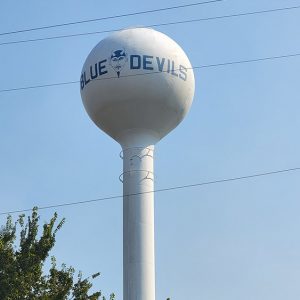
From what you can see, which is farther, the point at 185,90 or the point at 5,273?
the point at 185,90

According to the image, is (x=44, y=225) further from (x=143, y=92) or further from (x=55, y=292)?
(x=143, y=92)

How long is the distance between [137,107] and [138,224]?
12.9ft

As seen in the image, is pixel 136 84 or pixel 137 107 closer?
pixel 136 84

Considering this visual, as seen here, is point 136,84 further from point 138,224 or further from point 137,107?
point 138,224

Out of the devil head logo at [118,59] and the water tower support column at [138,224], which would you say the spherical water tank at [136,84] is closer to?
the devil head logo at [118,59]

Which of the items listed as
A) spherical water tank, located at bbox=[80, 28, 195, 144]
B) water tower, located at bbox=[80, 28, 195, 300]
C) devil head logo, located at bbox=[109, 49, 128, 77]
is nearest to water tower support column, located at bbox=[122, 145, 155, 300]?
water tower, located at bbox=[80, 28, 195, 300]

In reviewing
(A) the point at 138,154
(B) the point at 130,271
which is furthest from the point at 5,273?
(A) the point at 138,154

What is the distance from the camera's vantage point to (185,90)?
21328mm

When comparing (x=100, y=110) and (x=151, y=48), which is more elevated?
(x=151, y=48)

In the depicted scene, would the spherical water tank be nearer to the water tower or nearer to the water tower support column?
the water tower

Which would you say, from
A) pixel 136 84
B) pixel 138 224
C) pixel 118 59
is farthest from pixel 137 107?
pixel 138 224

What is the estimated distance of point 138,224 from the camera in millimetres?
20578

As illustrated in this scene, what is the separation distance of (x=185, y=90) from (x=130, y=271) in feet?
21.2

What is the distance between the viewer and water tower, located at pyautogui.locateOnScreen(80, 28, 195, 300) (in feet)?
66.7
